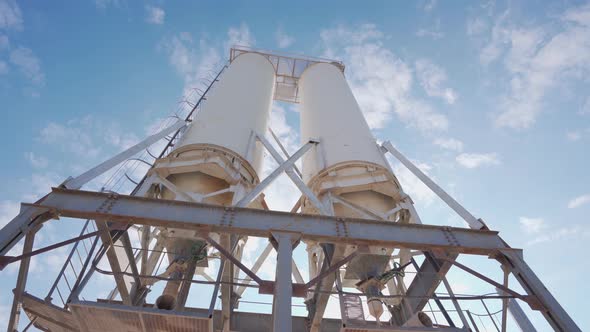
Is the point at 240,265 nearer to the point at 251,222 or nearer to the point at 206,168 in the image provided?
the point at 251,222

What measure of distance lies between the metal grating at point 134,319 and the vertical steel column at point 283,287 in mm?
1877

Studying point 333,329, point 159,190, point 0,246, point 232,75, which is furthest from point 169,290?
point 232,75

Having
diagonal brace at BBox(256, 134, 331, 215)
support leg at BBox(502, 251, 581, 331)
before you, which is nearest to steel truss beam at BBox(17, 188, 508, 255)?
support leg at BBox(502, 251, 581, 331)

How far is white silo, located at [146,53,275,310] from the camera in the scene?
820 cm

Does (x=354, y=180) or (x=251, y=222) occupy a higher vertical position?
(x=354, y=180)

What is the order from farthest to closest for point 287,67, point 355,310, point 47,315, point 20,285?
1. point 287,67
2. point 355,310
3. point 47,315
4. point 20,285

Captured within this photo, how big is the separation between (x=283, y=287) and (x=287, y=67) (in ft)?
50.1

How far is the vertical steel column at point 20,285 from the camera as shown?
586 cm

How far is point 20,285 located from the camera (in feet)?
A: 19.7

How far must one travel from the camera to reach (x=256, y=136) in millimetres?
10078

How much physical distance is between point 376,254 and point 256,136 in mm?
4347

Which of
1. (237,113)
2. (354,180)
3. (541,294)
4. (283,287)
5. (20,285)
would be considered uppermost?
(237,113)

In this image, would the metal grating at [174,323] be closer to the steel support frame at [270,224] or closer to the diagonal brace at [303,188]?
the steel support frame at [270,224]

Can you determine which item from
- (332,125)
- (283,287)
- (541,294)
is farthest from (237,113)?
(541,294)
